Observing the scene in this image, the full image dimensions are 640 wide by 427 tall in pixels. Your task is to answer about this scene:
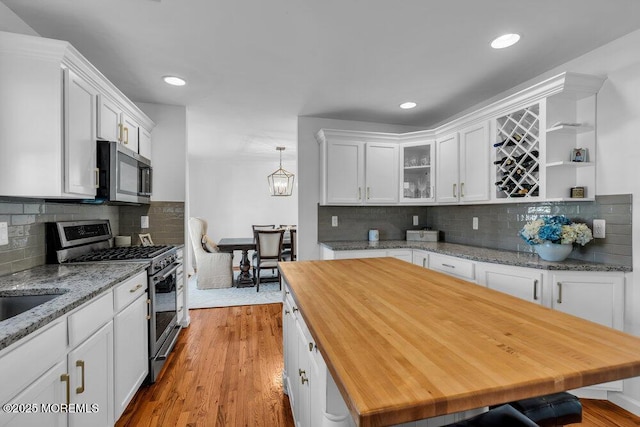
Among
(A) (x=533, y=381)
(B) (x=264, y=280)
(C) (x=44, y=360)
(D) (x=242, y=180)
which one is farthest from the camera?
(D) (x=242, y=180)

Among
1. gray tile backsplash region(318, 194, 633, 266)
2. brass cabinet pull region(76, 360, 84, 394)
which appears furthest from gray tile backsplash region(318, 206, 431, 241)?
brass cabinet pull region(76, 360, 84, 394)

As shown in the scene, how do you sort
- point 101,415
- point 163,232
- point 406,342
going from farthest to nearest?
point 163,232
point 101,415
point 406,342

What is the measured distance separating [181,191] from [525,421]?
3.39 meters

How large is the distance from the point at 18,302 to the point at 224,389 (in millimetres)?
1372

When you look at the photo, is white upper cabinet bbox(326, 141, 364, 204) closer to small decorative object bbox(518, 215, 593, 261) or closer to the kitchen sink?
small decorative object bbox(518, 215, 593, 261)

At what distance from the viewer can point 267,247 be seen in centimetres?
485

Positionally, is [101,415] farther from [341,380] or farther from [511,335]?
[511,335]

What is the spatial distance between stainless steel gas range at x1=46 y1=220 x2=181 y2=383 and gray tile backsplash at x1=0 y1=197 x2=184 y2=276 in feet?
0.25

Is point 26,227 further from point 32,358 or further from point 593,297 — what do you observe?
point 593,297

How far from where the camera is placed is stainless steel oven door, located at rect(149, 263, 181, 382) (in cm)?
222

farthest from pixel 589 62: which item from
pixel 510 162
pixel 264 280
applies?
pixel 264 280

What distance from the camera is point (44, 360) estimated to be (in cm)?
112

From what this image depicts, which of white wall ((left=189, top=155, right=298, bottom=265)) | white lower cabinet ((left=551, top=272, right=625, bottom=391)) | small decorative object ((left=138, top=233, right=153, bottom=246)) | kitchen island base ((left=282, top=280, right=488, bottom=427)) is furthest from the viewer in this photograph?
white wall ((left=189, top=155, right=298, bottom=265))

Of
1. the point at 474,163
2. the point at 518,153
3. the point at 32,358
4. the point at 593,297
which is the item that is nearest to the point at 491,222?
the point at 474,163
